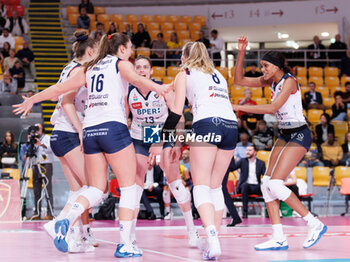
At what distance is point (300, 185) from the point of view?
508 inches

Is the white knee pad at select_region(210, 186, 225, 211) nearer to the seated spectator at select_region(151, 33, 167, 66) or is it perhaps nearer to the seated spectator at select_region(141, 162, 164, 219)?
the seated spectator at select_region(141, 162, 164, 219)

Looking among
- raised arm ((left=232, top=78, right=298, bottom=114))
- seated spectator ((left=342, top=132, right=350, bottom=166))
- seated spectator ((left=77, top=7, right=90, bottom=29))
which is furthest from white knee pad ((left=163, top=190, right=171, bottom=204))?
seated spectator ((left=77, top=7, right=90, bottom=29))

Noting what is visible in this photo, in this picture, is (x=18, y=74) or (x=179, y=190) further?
(x=18, y=74)

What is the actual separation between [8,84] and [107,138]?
1174cm

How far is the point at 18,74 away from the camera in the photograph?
54.1 feet

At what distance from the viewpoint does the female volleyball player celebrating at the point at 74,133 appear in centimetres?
579

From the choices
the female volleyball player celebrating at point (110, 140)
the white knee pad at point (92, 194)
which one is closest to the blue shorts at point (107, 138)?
the female volleyball player celebrating at point (110, 140)

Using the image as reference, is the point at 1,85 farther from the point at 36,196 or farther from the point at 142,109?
the point at 142,109

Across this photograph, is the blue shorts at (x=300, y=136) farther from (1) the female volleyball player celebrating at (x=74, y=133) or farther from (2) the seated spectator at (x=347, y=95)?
(2) the seated spectator at (x=347, y=95)

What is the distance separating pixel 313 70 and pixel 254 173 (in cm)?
847

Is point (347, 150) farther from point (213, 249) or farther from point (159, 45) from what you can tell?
point (213, 249)

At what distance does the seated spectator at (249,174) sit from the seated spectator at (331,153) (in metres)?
2.02

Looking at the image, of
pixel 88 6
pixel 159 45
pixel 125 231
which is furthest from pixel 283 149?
pixel 88 6

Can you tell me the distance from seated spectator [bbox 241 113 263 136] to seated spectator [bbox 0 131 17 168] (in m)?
5.42
